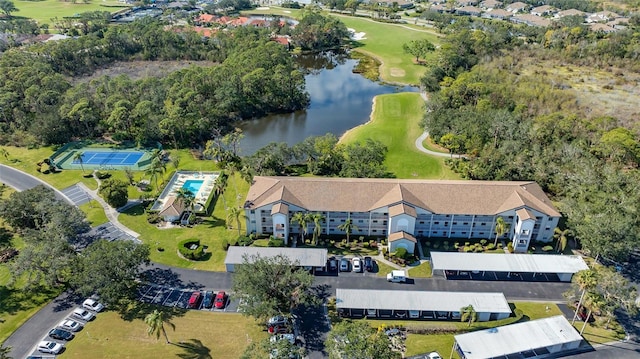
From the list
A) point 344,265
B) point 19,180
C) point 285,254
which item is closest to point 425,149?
point 344,265

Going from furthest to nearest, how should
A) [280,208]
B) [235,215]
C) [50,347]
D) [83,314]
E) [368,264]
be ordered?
[235,215] < [280,208] < [368,264] < [83,314] < [50,347]

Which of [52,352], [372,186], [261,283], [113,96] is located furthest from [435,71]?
[52,352]

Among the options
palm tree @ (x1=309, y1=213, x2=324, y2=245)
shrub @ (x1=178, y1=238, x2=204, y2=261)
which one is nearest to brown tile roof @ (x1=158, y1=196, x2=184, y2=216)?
shrub @ (x1=178, y1=238, x2=204, y2=261)

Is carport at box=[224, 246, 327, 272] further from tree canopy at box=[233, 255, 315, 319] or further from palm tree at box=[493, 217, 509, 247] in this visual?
palm tree at box=[493, 217, 509, 247]

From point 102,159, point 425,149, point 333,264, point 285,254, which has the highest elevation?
point 425,149

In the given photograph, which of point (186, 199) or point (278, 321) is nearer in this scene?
point (278, 321)

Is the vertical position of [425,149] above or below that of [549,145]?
below

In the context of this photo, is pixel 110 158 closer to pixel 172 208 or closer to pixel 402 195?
pixel 172 208

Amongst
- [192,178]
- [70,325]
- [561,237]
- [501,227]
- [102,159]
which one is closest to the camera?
[70,325]
